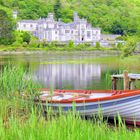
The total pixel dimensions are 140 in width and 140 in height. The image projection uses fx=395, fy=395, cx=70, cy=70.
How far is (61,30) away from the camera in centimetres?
12800

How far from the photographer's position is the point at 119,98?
1141 cm

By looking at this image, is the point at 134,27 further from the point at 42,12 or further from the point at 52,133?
the point at 52,133

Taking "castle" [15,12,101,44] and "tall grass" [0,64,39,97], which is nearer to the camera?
"tall grass" [0,64,39,97]

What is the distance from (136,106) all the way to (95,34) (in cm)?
12430

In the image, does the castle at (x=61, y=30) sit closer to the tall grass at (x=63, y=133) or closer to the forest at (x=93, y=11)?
the forest at (x=93, y=11)

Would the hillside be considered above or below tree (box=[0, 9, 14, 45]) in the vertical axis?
above

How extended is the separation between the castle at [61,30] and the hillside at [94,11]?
822 cm

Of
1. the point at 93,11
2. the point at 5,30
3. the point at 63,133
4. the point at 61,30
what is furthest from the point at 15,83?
the point at 93,11

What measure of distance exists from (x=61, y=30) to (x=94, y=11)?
38.0 metres

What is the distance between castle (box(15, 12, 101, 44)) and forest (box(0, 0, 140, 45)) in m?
8.22

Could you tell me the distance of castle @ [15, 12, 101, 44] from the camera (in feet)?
414

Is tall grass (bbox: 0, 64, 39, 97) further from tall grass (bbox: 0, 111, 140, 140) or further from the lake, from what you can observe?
tall grass (bbox: 0, 111, 140, 140)

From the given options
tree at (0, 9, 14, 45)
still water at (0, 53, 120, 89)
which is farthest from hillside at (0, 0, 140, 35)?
still water at (0, 53, 120, 89)

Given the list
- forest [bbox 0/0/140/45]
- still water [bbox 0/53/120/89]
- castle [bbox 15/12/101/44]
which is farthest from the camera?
forest [bbox 0/0/140/45]
